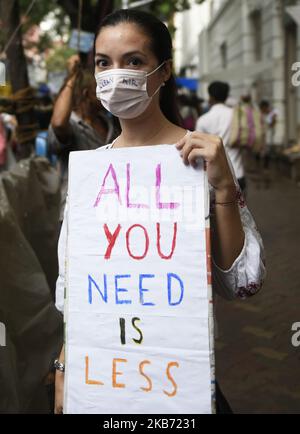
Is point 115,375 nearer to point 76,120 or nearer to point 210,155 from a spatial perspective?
point 210,155

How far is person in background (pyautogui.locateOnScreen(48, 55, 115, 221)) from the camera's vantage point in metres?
3.70

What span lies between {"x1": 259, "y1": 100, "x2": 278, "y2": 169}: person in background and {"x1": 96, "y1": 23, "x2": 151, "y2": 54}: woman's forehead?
12986 millimetres

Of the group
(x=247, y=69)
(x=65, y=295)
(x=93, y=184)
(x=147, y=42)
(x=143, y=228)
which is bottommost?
(x=65, y=295)

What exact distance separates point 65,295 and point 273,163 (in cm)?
1448

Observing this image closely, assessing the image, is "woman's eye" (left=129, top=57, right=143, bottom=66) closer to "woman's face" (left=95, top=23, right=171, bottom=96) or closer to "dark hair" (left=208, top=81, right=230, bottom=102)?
"woman's face" (left=95, top=23, right=171, bottom=96)

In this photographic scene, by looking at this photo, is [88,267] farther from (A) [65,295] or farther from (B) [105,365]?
(B) [105,365]

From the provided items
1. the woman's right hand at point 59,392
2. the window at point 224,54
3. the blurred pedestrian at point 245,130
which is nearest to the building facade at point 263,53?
the window at point 224,54

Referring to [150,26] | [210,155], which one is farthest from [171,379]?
[150,26]

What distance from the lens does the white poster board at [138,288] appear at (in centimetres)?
154

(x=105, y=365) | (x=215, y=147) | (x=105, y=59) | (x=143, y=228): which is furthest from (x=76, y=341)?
(x=105, y=59)

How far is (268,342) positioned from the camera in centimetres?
406

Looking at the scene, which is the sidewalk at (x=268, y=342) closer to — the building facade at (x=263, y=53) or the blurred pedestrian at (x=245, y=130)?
the blurred pedestrian at (x=245, y=130)

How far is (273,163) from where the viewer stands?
15.6m

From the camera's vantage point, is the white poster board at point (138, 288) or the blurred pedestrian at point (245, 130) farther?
the blurred pedestrian at point (245, 130)
